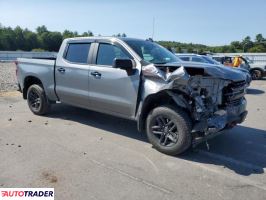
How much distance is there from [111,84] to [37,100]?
2.79 meters

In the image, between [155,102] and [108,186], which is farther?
[155,102]

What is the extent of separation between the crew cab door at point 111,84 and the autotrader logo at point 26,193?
2266 mm

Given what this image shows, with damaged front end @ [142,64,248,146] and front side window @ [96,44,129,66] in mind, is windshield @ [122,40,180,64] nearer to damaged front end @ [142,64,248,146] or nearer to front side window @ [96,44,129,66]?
front side window @ [96,44,129,66]

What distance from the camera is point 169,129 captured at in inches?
205

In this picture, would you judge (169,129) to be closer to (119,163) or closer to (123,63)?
(119,163)

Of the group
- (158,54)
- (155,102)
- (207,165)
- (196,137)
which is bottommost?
(207,165)

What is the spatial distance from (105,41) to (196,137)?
263 centimetres

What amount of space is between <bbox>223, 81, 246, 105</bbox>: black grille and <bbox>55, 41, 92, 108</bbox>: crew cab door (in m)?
2.72

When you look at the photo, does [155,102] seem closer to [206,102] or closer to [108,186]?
[206,102]

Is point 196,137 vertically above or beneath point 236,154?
above

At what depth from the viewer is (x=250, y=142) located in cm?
607

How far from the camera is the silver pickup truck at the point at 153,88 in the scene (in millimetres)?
4922

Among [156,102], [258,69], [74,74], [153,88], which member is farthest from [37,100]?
[258,69]

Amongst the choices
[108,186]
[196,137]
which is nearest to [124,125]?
[196,137]
